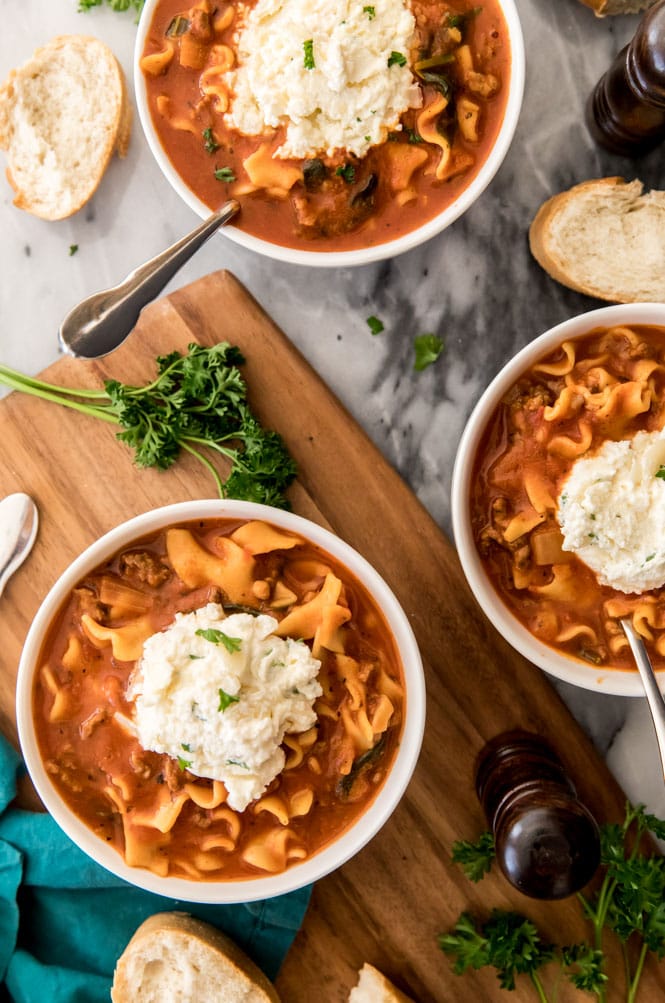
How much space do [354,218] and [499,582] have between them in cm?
160

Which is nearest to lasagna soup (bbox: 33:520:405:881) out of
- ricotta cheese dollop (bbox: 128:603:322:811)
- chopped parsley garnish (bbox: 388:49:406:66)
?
ricotta cheese dollop (bbox: 128:603:322:811)

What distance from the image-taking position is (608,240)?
4.29 meters

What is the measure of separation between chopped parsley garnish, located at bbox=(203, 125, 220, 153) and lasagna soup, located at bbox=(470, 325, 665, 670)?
61.2 inches

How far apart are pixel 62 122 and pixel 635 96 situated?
2.66m

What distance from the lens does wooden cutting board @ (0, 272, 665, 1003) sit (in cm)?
426

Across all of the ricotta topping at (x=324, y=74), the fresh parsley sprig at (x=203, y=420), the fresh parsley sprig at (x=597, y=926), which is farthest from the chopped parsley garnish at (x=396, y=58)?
the fresh parsley sprig at (x=597, y=926)

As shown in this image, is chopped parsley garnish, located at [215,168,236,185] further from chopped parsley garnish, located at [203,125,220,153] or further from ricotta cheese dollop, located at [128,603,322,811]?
ricotta cheese dollop, located at [128,603,322,811]

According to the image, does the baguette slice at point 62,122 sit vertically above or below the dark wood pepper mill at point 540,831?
above

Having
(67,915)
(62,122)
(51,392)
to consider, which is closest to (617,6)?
(62,122)

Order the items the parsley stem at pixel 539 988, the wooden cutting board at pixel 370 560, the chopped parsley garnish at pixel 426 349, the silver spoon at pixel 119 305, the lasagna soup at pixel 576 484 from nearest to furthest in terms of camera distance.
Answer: the silver spoon at pixel 119 305 < the lasagna soup at pixel 576 484 < the parsley stem at pixel 539 988 < the wooden cutting board at pixel 370 560 < the chopped parsley garnish at pixel 426 349

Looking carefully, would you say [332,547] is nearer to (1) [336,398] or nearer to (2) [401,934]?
(1) [336,398]

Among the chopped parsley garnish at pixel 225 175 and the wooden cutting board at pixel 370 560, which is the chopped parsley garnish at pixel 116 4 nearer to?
the chopped parsley garnish at pixel 225 175

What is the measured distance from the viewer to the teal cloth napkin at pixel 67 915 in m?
4.21

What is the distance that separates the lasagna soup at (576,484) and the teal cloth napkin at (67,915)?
1746 millimetres
